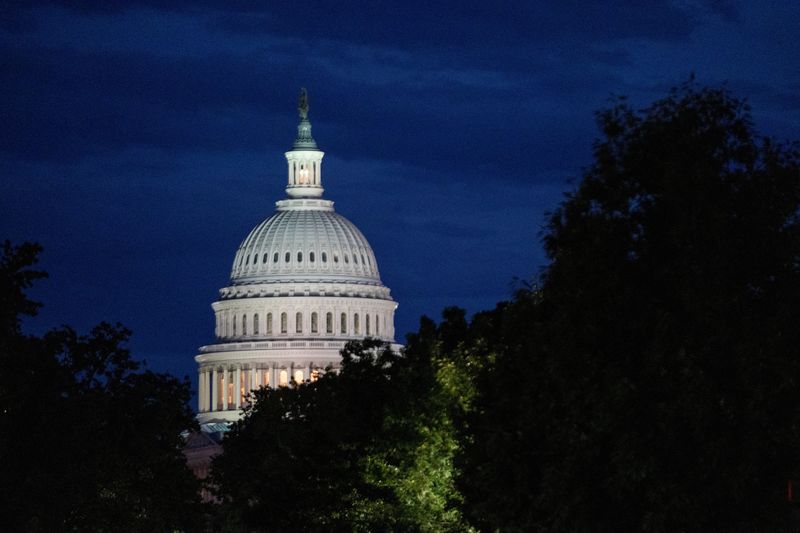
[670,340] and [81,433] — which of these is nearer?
[670,340]

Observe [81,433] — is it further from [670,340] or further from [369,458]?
[670,340]

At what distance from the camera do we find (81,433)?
75.6m

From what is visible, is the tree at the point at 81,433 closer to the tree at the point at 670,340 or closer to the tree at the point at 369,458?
the tree at the point at 369,458

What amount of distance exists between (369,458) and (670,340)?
30475 mm

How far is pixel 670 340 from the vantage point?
2126 inches

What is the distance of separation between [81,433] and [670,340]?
26.5 m

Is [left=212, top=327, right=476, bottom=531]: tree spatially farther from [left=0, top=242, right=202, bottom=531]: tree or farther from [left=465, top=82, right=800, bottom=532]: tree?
[left=465, top=82, right=800, bottom=532]: tree

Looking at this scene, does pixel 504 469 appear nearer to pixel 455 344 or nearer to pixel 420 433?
pixel 420 433

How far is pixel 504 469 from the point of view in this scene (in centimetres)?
5959

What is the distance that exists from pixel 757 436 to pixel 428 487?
994 inches

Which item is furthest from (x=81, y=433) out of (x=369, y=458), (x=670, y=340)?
(x=670, y=340)

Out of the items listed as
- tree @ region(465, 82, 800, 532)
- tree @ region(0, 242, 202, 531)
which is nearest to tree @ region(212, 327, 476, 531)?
tree @ region(0, 242, 202, 531)

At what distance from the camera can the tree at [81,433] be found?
71938 mm

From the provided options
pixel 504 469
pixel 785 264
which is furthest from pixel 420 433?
pixel 785 264
